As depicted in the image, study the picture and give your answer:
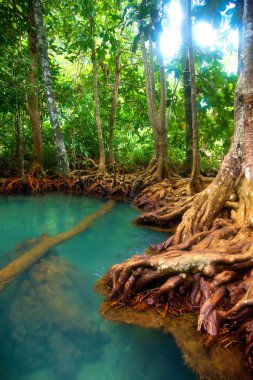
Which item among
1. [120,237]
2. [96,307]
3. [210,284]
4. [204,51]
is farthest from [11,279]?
[204,51]

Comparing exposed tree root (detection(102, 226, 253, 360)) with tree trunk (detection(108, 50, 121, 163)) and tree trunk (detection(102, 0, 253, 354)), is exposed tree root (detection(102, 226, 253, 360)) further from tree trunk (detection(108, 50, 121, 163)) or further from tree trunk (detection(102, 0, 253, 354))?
tree trunk (detection(108, 50, 121, 163))

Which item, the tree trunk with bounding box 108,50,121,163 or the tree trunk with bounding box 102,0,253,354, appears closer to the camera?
the tree trunk with bounding box 102,0,253,354

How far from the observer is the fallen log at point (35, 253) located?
3.73 metres

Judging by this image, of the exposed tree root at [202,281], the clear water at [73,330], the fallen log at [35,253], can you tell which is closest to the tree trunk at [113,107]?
the fallen log at [35,253]

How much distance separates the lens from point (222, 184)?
14.0ft

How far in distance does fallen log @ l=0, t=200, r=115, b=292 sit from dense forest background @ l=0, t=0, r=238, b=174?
3.61 meters

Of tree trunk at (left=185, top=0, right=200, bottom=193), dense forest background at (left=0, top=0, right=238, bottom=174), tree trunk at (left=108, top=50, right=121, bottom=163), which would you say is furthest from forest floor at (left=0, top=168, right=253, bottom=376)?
tree trunk at (left=108, top=50, right=121, bottom=163)

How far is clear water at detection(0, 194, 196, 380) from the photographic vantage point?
2.31 metres

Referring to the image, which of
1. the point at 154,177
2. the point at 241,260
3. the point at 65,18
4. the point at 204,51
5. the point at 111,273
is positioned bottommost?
the point at 111,273

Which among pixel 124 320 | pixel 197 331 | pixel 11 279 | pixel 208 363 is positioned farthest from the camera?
pixel 11 279

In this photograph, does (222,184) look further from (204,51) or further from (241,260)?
(204,51)

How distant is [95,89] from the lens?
8.80m

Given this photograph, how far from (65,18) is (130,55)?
2417 mm

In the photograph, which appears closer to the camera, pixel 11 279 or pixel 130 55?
pixel 11 279
